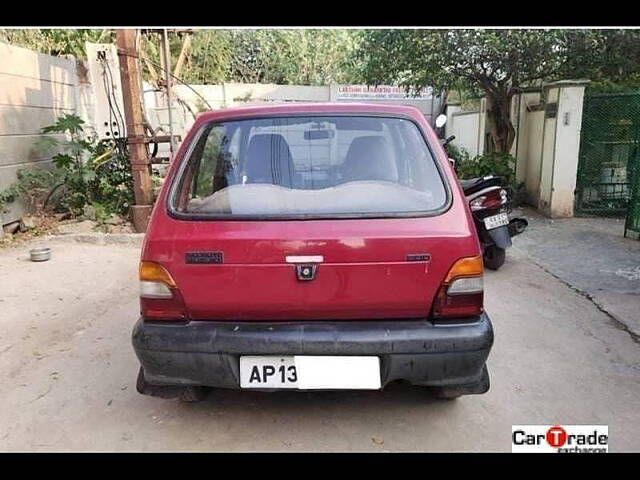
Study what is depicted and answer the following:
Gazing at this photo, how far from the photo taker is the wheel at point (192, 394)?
249 centimetres

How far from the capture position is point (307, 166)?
8.00 ft

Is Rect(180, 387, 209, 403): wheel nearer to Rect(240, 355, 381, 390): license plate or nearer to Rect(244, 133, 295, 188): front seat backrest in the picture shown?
Rect(240, 355, 381, 390): license plate

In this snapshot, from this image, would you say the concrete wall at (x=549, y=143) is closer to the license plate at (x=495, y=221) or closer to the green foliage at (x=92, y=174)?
the license plate at (x=495, y=221)

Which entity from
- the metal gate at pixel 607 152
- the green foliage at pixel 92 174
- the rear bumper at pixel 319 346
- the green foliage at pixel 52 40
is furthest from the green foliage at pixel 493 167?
the green foliage at pixel 52 40

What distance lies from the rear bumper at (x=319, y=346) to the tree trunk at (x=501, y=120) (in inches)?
277

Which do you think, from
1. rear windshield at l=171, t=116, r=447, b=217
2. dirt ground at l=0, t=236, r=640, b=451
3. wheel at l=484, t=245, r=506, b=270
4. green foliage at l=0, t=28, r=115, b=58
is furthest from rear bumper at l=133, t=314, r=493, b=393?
green foliage at l=0, t=28, r=115, b=58

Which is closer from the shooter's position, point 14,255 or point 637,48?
point 14,255

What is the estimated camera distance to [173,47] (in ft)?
42.7

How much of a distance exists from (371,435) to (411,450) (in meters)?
0.20

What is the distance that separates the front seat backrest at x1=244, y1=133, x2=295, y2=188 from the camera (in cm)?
242

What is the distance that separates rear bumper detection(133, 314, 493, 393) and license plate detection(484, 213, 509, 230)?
289cm
